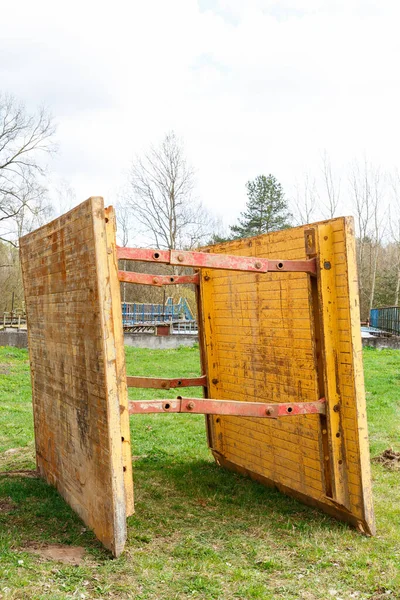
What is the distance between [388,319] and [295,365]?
2315 cm

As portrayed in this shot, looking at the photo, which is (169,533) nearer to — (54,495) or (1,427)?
(54,495)

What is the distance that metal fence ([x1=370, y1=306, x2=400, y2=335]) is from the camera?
25.7 m

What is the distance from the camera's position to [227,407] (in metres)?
4.68

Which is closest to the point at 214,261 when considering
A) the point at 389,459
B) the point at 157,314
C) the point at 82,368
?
the point at 82,368

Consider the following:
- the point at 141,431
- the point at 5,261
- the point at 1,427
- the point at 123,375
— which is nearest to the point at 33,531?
the point at 123,375

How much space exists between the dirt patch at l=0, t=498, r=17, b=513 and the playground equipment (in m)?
0.43

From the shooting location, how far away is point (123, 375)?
4207mm

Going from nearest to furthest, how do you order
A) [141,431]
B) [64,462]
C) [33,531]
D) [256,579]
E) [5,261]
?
[256,579], [33,531], [64,462], [141,431], [5,261]

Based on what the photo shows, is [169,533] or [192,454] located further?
[192,454]

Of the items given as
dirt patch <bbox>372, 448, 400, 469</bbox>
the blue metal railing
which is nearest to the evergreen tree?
the blue metal railing

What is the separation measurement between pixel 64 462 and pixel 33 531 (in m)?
0.73

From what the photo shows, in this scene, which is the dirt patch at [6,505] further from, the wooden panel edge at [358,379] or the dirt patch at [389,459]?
the dirt patch at [389,459]

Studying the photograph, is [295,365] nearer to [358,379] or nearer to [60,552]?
[358,379]

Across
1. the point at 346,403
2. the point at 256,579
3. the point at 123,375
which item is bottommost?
the point at 256,579
